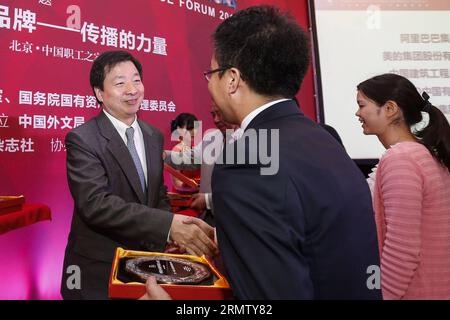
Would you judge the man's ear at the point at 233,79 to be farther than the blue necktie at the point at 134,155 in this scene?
No

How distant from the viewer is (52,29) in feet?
7.76

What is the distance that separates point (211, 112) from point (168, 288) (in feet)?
8.24

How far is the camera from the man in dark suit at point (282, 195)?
2.42 ft

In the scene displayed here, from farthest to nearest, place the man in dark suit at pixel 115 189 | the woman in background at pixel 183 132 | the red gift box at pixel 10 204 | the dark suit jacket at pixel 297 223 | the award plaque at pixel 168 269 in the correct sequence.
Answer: the woman in background at pixel 183 132, the red gift box at pixel 10 204, the man in dark suit at pixel 115 189, the award plaque at pixel 168 269, the dark suit jacket at pixel 297 223

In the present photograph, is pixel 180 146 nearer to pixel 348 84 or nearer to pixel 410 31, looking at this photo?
pixel 348 84

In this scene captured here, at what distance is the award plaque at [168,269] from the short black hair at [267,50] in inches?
16.8

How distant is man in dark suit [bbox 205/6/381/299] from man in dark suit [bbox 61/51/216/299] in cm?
54

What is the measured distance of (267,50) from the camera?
3.01 ft

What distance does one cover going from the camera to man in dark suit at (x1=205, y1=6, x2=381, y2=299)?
739 mm

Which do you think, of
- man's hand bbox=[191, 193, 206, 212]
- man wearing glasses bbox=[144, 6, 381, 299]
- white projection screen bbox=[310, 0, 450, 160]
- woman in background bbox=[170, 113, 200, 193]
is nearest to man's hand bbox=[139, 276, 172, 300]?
man wearing glasses bbox=[144, 6, 381, 299]

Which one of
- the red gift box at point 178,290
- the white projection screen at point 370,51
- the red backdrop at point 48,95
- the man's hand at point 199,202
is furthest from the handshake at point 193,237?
the white projection screen at point 370,51

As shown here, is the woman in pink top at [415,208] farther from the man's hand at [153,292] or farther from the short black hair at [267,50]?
the man's hand at [153,292]

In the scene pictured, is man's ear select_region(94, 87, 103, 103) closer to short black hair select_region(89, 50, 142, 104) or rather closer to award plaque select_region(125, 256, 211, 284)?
short black hair select_region(89, 50, 142, 104)

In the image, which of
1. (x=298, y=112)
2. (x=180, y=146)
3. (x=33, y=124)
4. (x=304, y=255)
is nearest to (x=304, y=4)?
(x=180, y=146)
